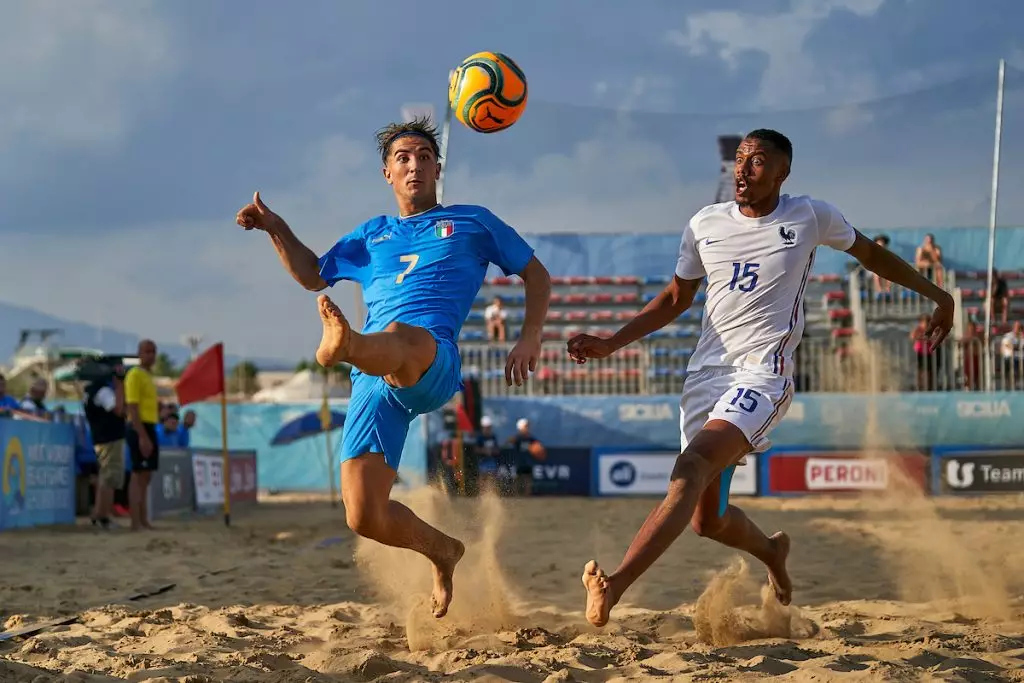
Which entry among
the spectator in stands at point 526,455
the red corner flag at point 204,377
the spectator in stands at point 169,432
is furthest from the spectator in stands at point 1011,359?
the spectator in stands at point 169,432

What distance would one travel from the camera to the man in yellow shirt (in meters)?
10.4

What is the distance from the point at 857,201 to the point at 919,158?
142 centimetres

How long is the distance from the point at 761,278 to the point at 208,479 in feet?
38.3

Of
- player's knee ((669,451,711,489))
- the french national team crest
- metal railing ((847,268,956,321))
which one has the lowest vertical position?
player's knee ((669,451,711,489))

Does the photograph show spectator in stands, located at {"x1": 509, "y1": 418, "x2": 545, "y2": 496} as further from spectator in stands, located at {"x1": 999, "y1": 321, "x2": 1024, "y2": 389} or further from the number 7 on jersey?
the number 7 on jersey

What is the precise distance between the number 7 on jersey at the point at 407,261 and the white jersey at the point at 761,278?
1.23 meters

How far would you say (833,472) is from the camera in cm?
1576

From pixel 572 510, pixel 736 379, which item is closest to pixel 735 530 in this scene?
pixel 736 379

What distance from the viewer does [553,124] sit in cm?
2025

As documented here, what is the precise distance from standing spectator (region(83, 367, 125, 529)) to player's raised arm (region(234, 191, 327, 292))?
6628 mm

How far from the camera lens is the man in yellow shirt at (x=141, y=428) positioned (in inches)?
410

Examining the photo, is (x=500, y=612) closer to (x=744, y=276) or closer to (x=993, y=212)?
(x=744, y=276)

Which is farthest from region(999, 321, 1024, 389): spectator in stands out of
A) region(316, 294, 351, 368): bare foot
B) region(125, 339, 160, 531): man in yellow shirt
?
region(316, 294, 351, 368): bare foot

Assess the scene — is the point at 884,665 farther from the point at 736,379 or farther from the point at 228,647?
the point at 228,647
